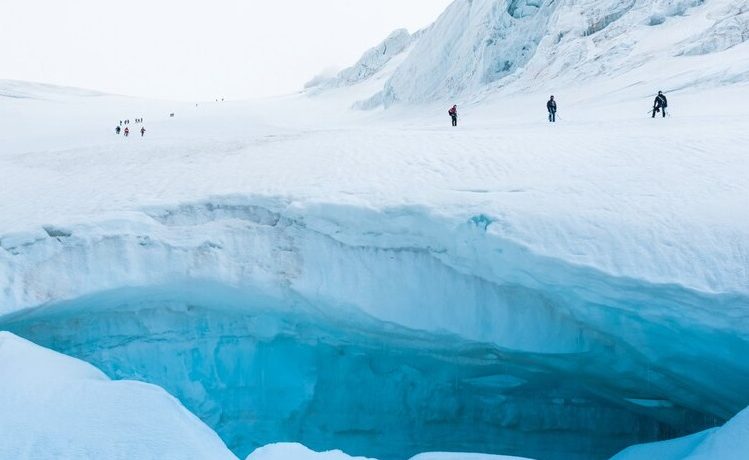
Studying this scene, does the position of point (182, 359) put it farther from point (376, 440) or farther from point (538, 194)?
point (538, 194)

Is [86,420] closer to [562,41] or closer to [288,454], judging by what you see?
[288,454]

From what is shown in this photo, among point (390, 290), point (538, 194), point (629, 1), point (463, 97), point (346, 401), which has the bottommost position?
point (346, 401)

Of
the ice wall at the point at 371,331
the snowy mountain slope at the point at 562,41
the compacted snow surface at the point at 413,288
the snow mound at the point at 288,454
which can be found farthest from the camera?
the snowy mountain slope at the point at 562,41

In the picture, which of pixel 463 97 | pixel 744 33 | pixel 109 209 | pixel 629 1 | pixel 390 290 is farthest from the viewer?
pixel 463 97

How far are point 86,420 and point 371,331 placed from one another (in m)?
3.20

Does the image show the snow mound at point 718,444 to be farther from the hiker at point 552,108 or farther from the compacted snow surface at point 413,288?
the hiker at point 552,108

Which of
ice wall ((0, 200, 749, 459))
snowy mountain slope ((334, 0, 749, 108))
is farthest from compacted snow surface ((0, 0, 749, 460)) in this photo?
snowy mountain slope ((334, 0, 749, 108))

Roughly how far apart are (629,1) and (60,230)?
24.4 metres

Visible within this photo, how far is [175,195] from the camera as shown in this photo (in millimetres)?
7355

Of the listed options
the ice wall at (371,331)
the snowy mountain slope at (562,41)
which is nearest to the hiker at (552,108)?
the snowy mountain slope at (562,41)

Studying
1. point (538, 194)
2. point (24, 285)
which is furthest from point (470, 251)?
point (24, 285)

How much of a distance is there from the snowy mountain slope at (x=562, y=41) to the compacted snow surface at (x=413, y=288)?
11.9 metres

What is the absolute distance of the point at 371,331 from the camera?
6.93 m

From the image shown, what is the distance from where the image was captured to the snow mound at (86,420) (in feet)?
14.3
